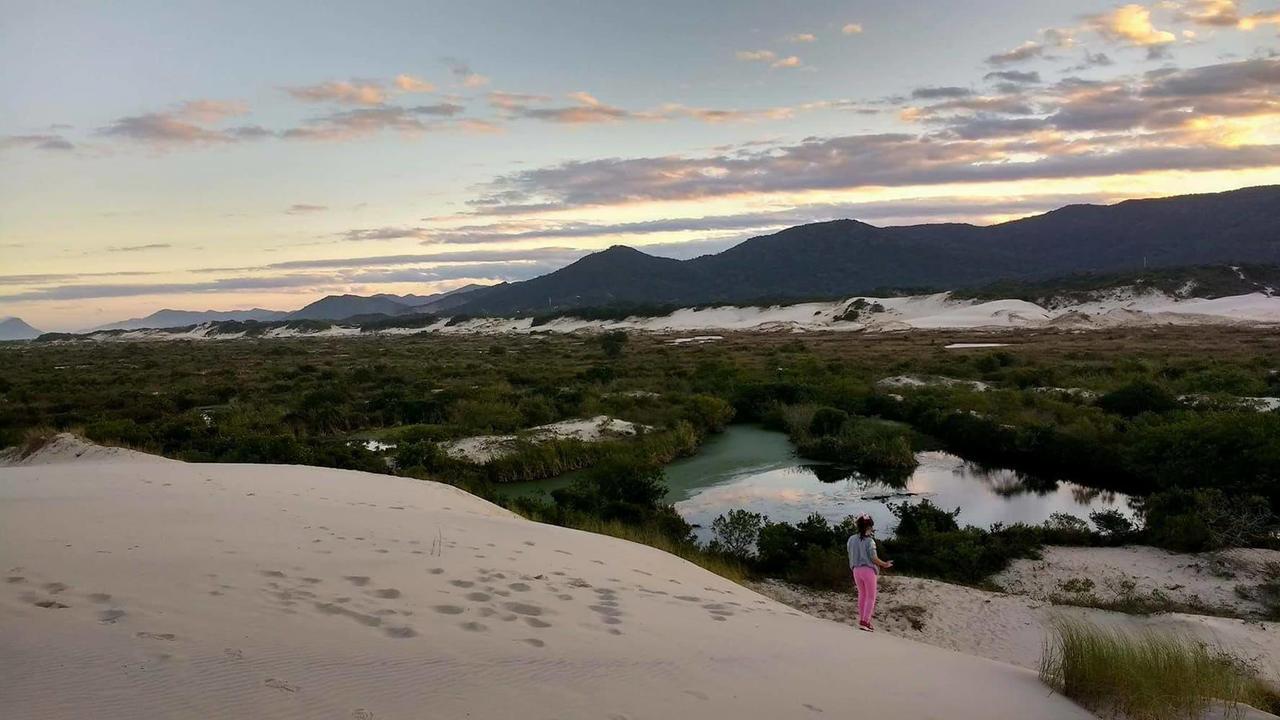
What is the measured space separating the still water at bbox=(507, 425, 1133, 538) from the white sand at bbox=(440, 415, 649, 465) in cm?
162

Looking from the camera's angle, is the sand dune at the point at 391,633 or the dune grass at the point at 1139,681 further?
the dune grass at the point at 1139,681

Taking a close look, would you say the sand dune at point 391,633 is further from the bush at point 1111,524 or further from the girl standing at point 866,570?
the bush at point 1111,524

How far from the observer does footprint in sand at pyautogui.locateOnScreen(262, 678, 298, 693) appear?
3.68 meters

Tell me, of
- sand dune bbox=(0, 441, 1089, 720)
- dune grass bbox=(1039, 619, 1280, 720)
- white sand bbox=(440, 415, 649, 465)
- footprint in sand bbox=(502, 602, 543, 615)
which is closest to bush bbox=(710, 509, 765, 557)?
sand dune bbox=(0, 441, 1089, 720)

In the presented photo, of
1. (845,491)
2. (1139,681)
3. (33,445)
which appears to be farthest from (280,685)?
(33,445)

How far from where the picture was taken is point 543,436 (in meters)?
19.4

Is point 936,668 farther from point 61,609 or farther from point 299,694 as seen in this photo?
point 61,609

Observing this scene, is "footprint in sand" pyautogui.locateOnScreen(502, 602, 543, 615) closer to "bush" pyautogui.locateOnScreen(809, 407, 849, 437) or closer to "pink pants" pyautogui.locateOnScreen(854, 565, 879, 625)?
"pink pants" pyautogui.locateOnScreen(854, 565, 879, 625)

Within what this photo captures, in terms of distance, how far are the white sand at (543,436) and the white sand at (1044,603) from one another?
9.61m

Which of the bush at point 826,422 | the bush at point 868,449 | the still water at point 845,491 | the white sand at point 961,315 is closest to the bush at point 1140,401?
the still water at point 845,491

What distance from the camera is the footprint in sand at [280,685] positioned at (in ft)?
12.1

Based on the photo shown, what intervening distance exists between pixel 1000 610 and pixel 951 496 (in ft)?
22.4

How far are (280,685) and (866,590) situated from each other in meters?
6.22

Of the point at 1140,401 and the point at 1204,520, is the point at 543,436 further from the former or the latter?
the point at 1140,401
